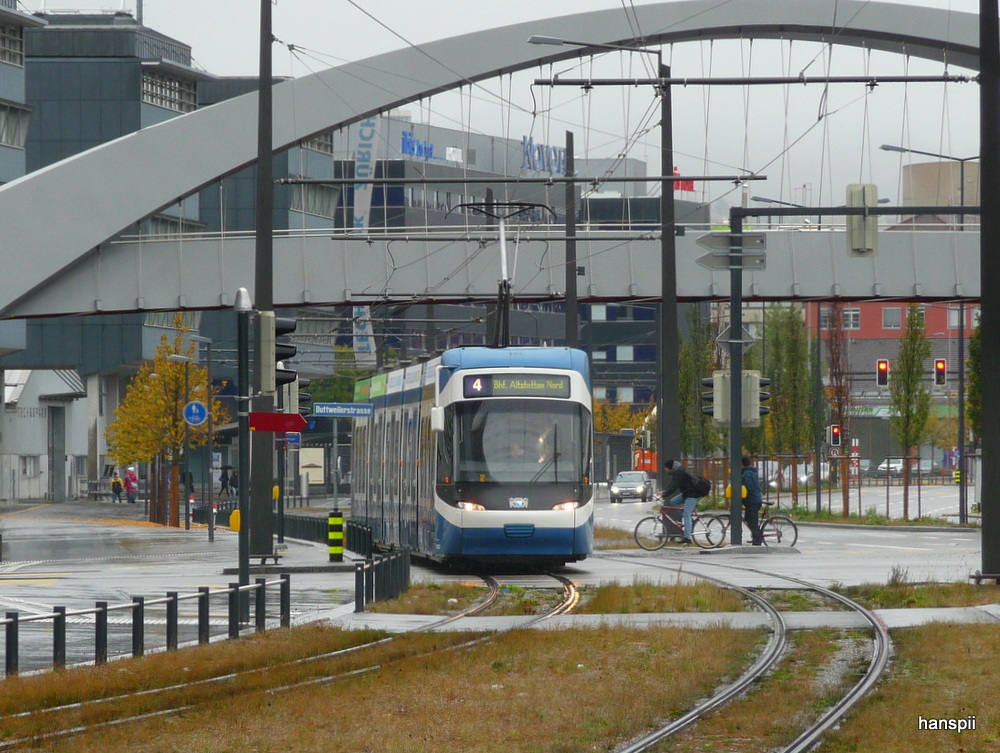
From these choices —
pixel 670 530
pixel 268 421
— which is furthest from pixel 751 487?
pixel 268 421

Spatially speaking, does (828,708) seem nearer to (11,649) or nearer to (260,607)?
(11,649)

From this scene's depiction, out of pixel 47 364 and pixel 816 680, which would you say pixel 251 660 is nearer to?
pixel 816 680

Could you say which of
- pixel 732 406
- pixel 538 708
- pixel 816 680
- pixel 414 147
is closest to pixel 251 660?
pixel 538 708

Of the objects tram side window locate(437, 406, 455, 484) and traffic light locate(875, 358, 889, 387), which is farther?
traffic light locate(875, 358, 889, 387)

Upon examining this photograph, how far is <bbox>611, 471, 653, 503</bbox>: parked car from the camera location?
75812mm

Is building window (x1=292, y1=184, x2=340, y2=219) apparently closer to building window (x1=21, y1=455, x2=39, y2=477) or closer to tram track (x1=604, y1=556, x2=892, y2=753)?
building window (x1=21, y1=455, x2=39, y2=477)

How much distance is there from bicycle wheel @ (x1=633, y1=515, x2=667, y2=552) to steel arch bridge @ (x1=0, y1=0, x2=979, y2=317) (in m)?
9.49

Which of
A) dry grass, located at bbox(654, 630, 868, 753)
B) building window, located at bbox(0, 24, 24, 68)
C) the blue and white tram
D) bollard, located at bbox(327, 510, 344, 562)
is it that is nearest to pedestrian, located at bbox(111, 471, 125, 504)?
building window, located at bbox(0, 24, 24, 68)

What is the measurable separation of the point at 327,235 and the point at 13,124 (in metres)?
25.3

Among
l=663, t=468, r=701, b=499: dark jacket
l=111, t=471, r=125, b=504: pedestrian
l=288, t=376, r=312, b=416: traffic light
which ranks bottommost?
l=111, t=471, r=125, b=504: pedestrian

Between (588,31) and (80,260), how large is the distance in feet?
44.3

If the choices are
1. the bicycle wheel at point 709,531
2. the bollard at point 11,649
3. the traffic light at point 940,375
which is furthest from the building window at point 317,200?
the bollard at point 11,649

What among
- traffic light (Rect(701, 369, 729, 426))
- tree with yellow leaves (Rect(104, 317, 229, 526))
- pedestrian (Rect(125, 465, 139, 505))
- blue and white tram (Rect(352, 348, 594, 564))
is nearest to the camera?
blue and white tram (Rect(352, 348, 594, 564))

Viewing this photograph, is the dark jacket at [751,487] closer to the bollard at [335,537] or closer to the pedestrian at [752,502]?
the pedestrian at [752,502]
